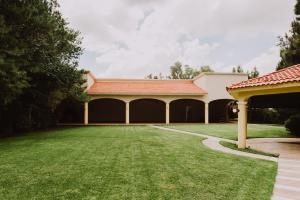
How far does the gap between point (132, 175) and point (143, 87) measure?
23255mm

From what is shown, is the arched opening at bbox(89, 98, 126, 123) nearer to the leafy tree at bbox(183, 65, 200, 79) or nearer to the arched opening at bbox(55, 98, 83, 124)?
the arched opening at bbox(55, 98, 83, 124)

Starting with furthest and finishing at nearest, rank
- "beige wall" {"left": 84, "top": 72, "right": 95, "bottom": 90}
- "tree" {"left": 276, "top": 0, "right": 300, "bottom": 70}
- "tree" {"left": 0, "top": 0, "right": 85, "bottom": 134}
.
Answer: "beige wall" {"left": 84, "top": 72, "right": 95, "bottom": 90} → "tree" {"left": 276, "top": 0, "right": 300, "bottom": 70} → "tree" {"left": 0, "top": 0, "right": 85, "bottom": 134}

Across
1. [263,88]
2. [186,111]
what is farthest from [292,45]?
[186,111]

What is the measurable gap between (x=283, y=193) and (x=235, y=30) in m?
20.3

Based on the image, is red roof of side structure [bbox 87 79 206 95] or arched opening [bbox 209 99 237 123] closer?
red roof of side structure [bbox 87 79 206 95]

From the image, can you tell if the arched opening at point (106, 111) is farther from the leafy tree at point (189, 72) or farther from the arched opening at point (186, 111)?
the leafy tree at point (189, 72)

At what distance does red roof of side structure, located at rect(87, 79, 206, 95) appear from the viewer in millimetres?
28016

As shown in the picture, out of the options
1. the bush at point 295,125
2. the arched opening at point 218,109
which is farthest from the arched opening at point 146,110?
the bush at point 295,125

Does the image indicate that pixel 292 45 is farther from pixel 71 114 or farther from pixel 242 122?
pixel 71 114

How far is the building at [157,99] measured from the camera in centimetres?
2822

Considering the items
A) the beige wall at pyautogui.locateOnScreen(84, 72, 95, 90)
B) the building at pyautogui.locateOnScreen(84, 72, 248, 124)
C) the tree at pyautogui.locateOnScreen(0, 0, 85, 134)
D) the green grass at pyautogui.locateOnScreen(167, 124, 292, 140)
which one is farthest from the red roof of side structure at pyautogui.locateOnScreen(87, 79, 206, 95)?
the green grass at pyautogui.locateOnScreen(167, 124, 292, 140)

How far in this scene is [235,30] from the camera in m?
24.4

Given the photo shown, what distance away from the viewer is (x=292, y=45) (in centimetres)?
2005

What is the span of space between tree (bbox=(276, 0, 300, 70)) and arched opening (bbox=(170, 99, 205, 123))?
13876mm
